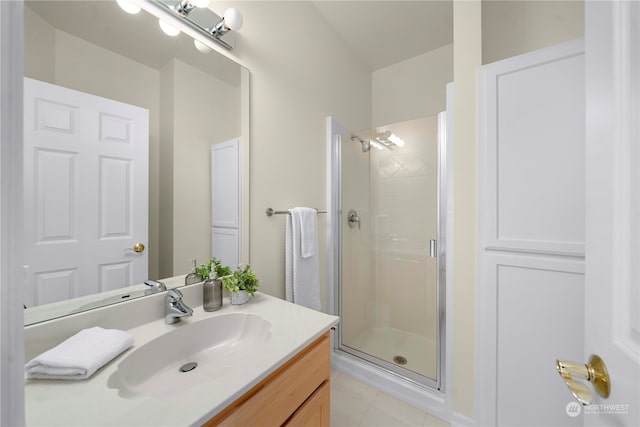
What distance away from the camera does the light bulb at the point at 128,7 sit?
88 cm

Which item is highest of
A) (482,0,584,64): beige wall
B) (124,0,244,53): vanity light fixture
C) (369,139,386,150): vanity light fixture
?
(482,0,584,64): beige wall

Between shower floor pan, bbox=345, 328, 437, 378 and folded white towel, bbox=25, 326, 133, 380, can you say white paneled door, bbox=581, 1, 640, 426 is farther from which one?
shower floor pan, bbox=345, 328, 437, 378

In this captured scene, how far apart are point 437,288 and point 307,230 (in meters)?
0.90

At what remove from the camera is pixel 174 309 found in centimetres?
91

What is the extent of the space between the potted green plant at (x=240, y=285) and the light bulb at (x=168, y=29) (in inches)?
40.2

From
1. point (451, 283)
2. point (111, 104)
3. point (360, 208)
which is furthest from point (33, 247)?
point (360, 208)

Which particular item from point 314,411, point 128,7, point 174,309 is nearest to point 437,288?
point 314,411

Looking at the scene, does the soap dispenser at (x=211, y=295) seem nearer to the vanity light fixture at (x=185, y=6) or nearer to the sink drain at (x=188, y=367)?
the sink drain at (x=188, y=367)

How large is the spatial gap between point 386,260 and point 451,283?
79 cm

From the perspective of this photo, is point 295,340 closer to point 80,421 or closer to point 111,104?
point 80,421

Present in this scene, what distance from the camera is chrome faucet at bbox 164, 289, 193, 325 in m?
0.90

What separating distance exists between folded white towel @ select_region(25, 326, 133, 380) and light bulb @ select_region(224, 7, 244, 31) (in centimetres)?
122

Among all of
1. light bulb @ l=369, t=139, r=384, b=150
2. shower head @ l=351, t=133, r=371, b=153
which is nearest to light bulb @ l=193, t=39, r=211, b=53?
shower head @ l=351, t=133, r=371, b=153

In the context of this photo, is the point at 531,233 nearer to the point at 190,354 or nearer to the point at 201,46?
the point at 190,354
